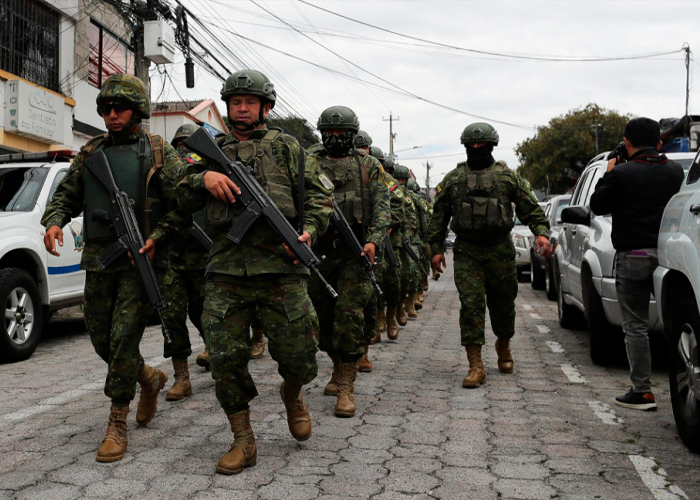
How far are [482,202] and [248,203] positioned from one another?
9.04 ft

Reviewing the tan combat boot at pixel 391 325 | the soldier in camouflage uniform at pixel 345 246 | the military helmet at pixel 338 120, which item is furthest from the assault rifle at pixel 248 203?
the tan combat boot at pixel 391 325

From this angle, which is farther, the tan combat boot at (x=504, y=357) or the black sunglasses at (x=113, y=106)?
the tan combat boot at (x=504, y=357)

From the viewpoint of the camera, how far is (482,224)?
6.01 meters

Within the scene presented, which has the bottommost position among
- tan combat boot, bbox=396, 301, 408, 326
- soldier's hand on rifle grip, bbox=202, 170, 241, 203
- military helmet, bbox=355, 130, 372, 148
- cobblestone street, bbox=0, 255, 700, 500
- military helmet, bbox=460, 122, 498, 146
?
cobblestone street, bbox=0, 255, 700, 500

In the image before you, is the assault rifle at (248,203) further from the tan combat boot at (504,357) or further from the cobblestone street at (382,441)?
the tan combat boot at (504,357)

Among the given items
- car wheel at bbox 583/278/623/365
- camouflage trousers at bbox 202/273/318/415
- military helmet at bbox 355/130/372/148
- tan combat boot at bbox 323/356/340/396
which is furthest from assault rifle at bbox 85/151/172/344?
car wheel at bbox 583/278/623/365

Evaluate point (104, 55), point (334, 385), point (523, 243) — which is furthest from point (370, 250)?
point (104, 55)

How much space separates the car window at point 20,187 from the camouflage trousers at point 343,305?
3603 millimetres

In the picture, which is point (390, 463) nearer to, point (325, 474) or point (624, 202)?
point (325, 474)

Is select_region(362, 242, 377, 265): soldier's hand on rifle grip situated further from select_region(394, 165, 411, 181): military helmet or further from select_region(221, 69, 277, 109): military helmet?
select_region(394, 165, 411, 181): military helmet

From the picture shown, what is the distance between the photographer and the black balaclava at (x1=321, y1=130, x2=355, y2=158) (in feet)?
17.8

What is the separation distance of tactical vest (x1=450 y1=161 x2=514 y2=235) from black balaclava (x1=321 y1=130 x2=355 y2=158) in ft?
3.68

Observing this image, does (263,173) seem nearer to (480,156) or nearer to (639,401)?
(480,156)

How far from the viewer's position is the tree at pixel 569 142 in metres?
51.8
